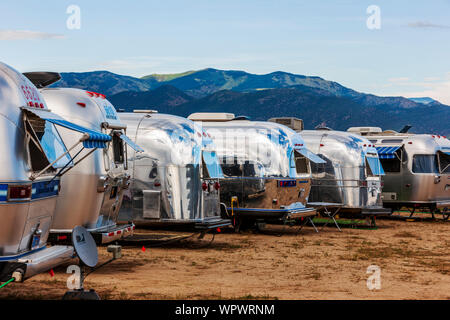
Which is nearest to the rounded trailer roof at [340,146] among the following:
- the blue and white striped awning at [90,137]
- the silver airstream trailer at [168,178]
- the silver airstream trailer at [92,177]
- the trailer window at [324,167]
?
the trailer window at [324,167]

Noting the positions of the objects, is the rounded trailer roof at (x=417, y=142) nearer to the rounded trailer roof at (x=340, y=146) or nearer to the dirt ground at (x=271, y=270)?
the rounded trailer roof at (x=340, y=146)

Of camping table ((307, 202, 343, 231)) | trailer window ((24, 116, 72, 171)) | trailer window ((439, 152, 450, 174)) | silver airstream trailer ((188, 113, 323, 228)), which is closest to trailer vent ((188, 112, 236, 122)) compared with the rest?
silver airstream trailer ((188, 113, 323, 228))

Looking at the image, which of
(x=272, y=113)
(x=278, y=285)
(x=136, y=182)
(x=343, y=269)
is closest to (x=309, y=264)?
(x=343, y=269)

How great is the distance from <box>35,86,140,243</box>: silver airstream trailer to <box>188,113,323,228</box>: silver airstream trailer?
5422 millimetres

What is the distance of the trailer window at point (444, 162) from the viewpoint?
75.8 ft

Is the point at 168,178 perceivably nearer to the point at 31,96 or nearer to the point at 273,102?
the point at 31,96

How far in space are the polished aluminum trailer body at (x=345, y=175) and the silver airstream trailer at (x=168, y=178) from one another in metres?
6.17

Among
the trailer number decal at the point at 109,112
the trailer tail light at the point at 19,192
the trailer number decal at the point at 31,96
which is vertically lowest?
the trailer tail light at the point at 19,192

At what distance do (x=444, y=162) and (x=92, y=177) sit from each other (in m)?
15.6

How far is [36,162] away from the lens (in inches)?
320

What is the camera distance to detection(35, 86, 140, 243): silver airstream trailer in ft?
34.2

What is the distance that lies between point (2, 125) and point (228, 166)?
33.0ft

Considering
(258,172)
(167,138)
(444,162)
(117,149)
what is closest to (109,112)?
(117,149)

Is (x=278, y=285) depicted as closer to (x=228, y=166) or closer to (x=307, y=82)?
(x=228, y=166)
